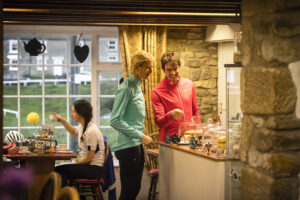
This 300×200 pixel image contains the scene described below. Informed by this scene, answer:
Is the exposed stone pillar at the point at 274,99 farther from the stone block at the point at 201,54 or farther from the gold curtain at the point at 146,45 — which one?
the stone block at the point at 201,54

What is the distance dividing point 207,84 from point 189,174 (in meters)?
3.78

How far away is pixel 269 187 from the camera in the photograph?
281 centimetres

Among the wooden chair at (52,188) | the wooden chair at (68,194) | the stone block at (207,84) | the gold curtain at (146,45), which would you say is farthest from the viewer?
the stone block at (207,84)

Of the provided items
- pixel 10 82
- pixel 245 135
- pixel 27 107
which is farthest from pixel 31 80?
pixel 245 135

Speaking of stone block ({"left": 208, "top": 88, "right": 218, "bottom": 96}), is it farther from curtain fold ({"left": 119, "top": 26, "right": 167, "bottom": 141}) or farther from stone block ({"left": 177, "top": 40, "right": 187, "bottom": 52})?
curtain fold ({"left": 119, "top": 26, "right": 167, "bottom": 141})

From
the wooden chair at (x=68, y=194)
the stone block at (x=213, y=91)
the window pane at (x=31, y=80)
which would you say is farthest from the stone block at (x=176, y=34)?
the wooden chair at (x=68, y=194)

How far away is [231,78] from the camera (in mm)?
3432

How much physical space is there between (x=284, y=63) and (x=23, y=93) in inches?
223

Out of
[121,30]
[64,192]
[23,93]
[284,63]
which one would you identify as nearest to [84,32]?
[121,30]

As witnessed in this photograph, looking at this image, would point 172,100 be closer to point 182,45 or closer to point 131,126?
point 131,126

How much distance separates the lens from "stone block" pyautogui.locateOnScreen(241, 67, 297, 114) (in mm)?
2746

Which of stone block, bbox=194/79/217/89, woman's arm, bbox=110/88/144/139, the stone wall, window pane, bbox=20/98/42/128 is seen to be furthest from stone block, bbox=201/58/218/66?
woman's arm, bbox=110/88/144/139

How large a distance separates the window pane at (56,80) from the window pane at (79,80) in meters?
0.12

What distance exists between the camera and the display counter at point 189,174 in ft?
12.0
